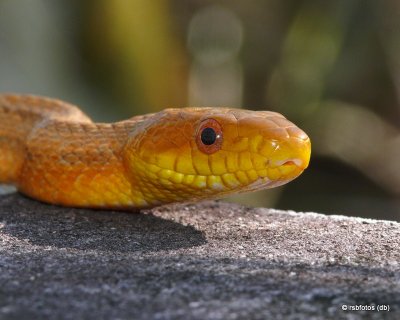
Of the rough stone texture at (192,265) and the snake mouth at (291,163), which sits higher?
the snake mouth at (291,163)

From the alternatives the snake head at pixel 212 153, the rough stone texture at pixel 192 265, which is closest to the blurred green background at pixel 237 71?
the rough stone texture at pixel 192 265

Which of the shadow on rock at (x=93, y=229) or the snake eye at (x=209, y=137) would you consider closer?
the shadow on rock at (x=93, y=229)

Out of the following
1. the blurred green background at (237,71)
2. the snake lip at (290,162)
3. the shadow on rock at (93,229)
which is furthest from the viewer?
the blurred green background at (237,71)

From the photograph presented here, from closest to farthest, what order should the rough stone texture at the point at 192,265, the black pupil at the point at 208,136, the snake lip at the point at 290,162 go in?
the rough stone texture at the point at 192,265 → the snake lip at the point at 290,162 → the black pupil at the point at 208,136

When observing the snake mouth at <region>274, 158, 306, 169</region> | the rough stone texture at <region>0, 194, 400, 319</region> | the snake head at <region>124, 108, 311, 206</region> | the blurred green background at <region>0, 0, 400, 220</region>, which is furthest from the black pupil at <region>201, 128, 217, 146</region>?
the blurred green background at <region>0, 0, 400, 220</region>

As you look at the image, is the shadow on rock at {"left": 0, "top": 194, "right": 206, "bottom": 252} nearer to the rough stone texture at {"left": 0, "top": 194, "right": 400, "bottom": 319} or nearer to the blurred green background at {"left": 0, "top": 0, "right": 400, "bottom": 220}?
the rough stone texture at {"left": 0, "top": 194, "right": 400, "bottom": 319}

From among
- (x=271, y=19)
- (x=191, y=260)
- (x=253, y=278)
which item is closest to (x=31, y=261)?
(x=191, y=260)

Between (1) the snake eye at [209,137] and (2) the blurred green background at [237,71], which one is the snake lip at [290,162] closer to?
(1) the snake eye at [209,137]

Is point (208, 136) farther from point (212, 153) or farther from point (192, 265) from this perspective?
point (192, 265)

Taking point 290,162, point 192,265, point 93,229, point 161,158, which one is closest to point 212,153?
point 161,158
